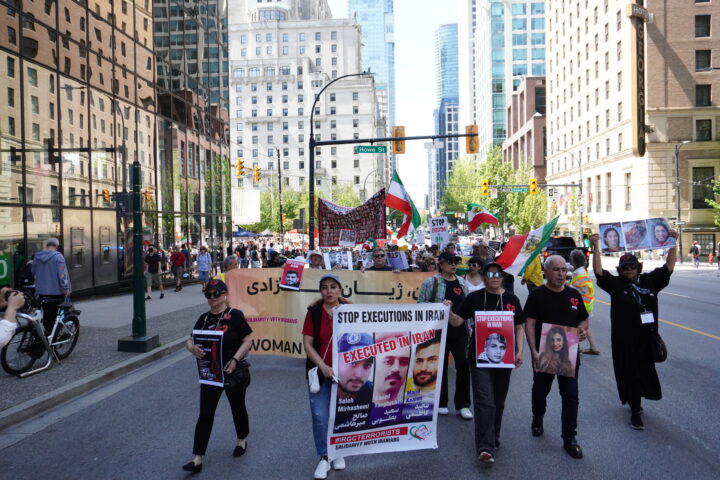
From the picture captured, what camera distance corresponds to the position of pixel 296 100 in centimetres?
11781

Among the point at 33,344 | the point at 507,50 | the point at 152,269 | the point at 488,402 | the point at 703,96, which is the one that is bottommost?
the point at 33,344

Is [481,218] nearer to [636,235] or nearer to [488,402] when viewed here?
[636,235]

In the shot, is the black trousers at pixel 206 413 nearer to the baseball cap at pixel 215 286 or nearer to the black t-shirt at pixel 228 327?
the black t-shirt at pixel 228 327

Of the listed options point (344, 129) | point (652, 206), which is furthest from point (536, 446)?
point (344, 129)

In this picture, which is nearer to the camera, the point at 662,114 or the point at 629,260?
the point at 629,260

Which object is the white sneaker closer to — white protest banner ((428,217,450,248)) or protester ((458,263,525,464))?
protester ((458,263,525,464))

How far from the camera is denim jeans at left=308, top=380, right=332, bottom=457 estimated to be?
4.79m

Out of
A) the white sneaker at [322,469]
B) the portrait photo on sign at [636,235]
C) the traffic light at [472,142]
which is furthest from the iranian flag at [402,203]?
the white sneaker at [322,469]

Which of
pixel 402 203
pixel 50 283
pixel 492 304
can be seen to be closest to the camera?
pixel 492 304

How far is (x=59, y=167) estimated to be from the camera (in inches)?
683

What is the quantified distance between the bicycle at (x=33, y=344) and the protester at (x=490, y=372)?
6.25m

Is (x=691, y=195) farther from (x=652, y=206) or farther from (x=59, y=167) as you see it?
(x=59, y=167)

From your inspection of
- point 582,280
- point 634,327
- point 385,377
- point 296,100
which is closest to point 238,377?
point 385,377

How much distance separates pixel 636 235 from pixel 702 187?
4511cm
